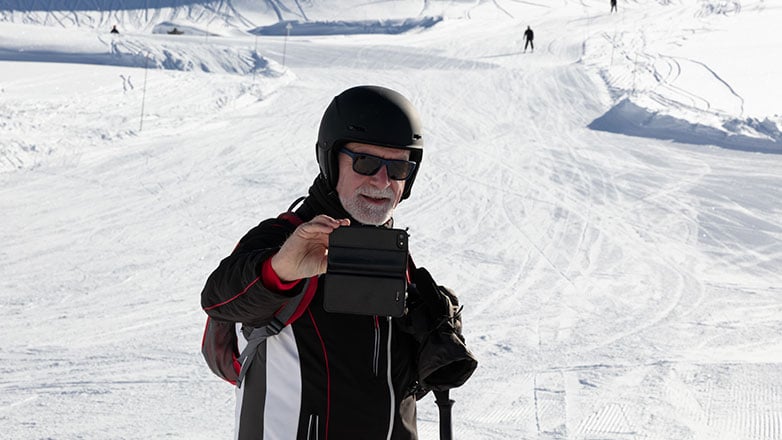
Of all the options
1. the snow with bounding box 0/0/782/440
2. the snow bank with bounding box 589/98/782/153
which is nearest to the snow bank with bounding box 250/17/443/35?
the snow with bounding box 0/0/782/440

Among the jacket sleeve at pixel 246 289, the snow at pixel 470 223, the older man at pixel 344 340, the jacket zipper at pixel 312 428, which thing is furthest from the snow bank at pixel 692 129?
the jacket sleeve at pixel 246 289

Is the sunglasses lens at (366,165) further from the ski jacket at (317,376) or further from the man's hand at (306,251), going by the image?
the man's hand at (306,251)

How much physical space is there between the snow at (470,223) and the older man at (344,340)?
2769 mm

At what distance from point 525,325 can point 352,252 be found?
5517 millimetres

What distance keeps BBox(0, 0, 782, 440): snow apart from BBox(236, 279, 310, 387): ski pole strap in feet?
9.37

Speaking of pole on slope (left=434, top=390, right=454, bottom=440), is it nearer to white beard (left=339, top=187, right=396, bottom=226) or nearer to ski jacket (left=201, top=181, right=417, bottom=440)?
ski jacket (left=201, top=181, right=417, bottom=440)

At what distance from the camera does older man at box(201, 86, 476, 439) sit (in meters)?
2.26

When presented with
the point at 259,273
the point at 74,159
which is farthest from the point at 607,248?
the point at 259,273

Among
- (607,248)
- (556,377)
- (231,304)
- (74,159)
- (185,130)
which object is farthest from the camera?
(185,130)

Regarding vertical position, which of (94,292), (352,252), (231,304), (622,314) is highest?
(352,252)

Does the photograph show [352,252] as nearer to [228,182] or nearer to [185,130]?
[228,182]

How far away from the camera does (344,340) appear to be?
7.45ft

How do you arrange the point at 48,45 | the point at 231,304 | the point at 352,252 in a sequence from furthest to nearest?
the point at 48,45 < the point at 231,304 < the point at 352,252

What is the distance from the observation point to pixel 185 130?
1530 cm
